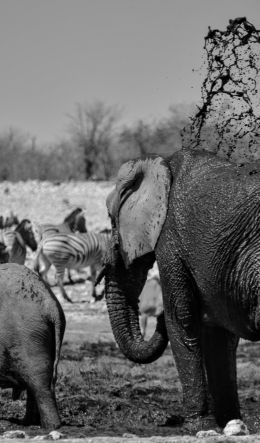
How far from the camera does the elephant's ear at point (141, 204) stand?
7.73 meters

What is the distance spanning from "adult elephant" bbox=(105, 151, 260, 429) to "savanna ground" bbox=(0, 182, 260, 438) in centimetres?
49

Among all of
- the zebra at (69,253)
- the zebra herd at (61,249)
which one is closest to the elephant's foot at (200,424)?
the zebra herd at (61,249)

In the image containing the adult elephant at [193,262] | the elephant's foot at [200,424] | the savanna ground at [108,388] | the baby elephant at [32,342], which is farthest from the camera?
the savanna ground at [108,388]

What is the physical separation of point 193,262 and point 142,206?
723 millimetres

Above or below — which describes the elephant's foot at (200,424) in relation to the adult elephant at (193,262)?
below

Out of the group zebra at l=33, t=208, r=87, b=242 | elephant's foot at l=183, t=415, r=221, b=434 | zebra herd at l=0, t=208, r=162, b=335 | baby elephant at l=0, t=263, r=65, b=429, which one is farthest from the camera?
zebra at l=33, t=208, r=87, b=242

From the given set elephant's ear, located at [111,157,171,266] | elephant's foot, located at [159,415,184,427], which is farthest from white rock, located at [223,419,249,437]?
elephant's foot, located at [159,415,184,427]

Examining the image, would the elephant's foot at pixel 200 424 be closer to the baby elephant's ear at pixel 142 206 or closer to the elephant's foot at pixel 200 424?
the elephant's foot at pixel 200 424

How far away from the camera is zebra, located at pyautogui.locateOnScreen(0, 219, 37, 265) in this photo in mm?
21844

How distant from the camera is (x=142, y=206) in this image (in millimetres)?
7949

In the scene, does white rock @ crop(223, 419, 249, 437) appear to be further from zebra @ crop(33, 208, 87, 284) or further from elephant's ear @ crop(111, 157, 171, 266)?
zebra @ crop(33, 208, 87, 284)

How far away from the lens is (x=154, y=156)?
805 cm

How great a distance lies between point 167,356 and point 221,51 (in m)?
7.92

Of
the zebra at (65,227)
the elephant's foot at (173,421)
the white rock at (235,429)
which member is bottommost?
the elephant's foot at (173,421)
